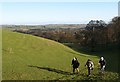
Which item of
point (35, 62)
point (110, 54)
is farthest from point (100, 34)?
point (35, 62)

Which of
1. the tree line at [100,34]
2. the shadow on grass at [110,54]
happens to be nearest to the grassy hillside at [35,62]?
the shadow on grass at [110,54]

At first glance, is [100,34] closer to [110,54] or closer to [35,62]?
[110,54]

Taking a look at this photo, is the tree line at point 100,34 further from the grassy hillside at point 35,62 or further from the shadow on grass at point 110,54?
the grassy hillside at point 35,62

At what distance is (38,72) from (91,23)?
71.3 metres

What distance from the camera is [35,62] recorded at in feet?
128

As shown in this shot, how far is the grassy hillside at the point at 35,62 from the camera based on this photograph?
27.4 meters

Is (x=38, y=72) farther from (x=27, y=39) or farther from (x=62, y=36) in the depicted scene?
(x=62, y=36)

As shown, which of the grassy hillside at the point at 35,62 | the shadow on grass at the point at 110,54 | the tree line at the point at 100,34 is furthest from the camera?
the tree line at the point at 100,34

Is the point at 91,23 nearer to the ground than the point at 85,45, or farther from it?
farther from it

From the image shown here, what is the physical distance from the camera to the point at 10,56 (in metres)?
41.1

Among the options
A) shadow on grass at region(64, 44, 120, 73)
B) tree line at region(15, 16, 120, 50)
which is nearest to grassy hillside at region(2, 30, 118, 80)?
shadow on grass at region(64, 44, 120, 73)

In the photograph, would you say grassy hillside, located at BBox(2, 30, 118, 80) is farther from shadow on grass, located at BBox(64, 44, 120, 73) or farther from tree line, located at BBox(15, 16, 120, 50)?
tree line, located at BBox(15, 16, 120, 50)

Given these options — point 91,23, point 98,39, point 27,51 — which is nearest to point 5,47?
point 27,51

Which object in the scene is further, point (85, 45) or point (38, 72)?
point (85, 45)
